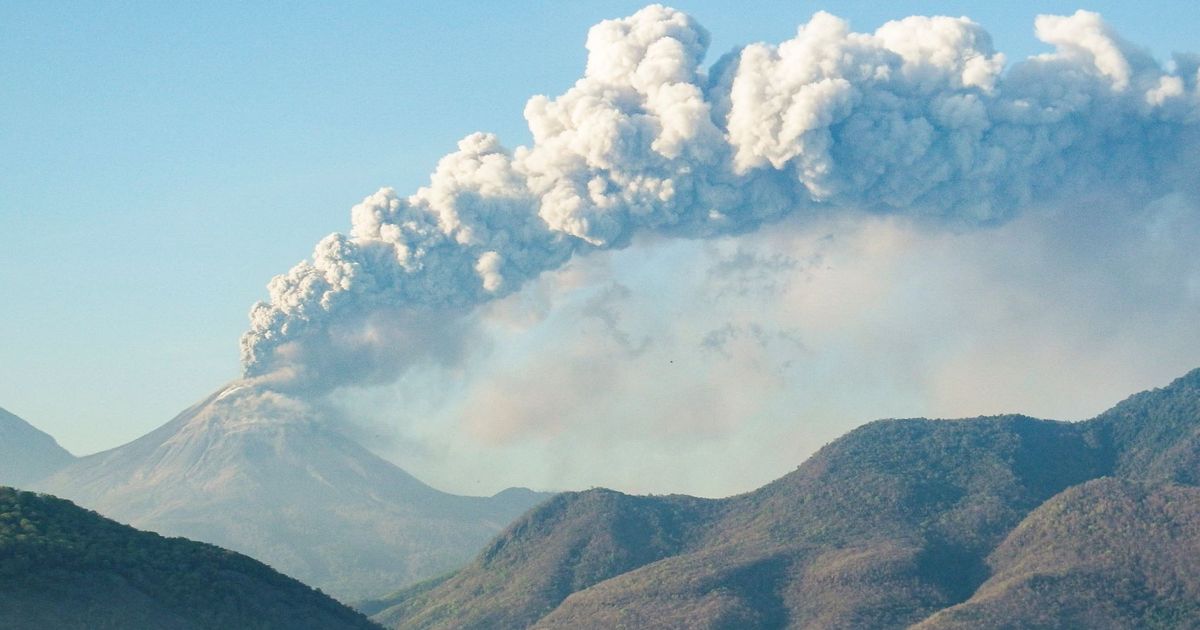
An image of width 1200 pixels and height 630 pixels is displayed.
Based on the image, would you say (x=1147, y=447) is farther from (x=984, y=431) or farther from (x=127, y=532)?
(x=127, y=532)

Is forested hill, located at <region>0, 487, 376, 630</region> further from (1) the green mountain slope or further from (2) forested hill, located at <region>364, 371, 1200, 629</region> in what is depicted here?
(1) the green mountain slope

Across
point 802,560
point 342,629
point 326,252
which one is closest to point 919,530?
point 802,560

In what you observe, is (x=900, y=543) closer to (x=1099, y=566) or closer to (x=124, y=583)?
(x=1099, y=566)

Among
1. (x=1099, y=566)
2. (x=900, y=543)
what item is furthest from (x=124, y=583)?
(x=900, y=543)

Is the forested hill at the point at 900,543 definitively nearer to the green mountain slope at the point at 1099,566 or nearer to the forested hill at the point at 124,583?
the green mountain slope at the point at 1099,566

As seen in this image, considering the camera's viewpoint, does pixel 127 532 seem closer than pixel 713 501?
Yes

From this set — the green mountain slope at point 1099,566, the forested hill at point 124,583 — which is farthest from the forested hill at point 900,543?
the forested hill at point 124,583
